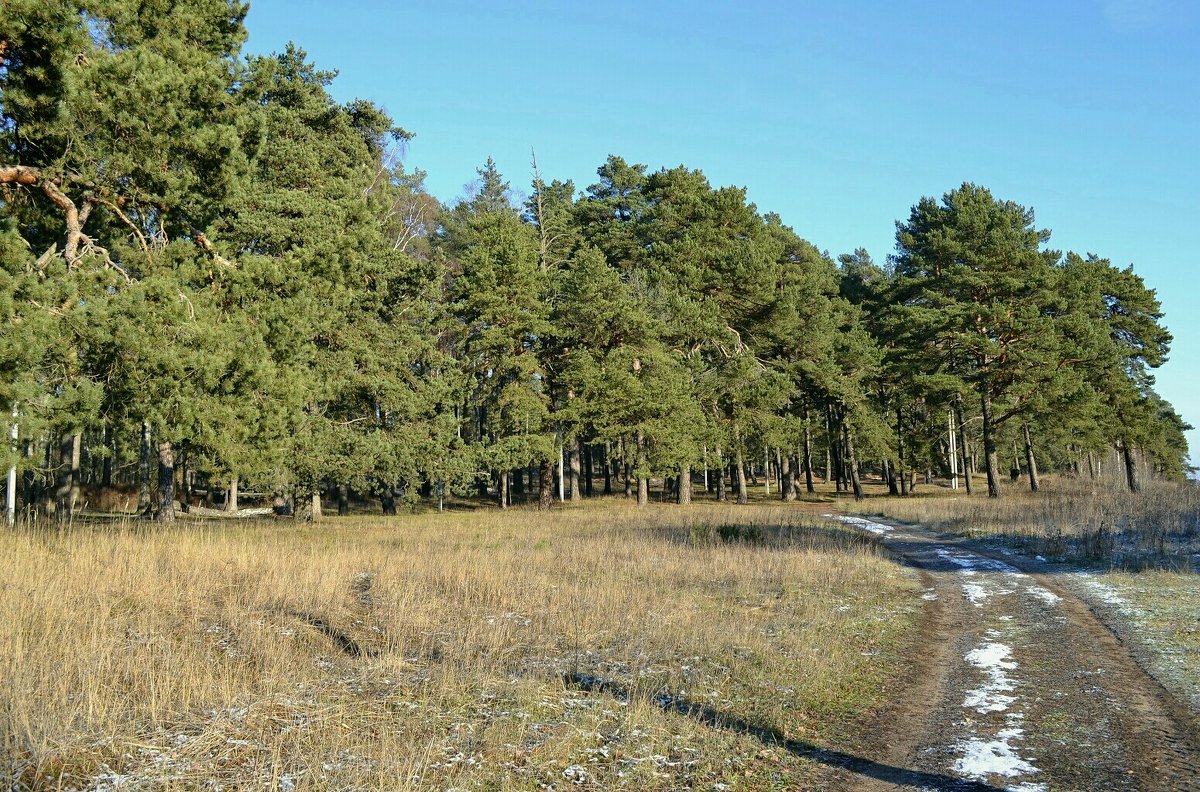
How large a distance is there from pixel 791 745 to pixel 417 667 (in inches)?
135

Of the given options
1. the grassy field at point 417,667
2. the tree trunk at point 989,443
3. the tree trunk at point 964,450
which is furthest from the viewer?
the tree trunk at point 964,450

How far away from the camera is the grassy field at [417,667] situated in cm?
499

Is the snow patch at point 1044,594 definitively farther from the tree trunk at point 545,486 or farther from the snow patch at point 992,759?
the tree trunk at point 545,486

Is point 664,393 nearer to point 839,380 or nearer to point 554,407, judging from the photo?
point 554,407

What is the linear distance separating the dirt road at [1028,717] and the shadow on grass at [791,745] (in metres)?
0.02

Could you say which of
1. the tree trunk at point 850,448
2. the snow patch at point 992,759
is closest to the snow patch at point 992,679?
the snow patch at point 992,759

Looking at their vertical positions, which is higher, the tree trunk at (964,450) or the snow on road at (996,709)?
the tree trunk at (964,450)

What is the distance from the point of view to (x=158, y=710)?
18.4 ft

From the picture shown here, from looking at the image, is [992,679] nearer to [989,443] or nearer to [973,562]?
[973,562]

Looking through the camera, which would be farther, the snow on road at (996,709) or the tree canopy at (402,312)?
the tree canopy at (402,312)

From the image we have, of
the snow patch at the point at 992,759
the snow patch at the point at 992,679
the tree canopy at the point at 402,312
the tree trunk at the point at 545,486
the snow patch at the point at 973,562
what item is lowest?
the snow patch at the point at 973,562

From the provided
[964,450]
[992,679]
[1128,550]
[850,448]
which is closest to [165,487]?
[992,679]

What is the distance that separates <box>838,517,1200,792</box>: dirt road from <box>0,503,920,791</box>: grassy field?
463 mm

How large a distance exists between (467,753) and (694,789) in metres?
1.46
